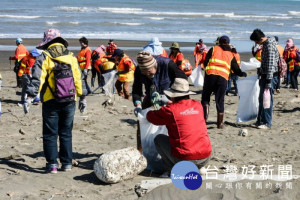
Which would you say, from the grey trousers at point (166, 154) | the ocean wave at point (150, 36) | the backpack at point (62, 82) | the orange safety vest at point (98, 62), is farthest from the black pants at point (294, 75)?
the ocean wave at point (150, 36)

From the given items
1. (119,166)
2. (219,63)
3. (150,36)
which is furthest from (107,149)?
(150,36)

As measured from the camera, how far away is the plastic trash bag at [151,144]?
621 centimetres

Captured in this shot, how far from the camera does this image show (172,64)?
246 inches

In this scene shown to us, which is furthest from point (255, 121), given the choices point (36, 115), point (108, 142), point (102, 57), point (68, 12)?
point (68, 12)

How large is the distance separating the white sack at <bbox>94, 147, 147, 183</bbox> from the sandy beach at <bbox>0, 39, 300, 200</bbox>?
99 mm

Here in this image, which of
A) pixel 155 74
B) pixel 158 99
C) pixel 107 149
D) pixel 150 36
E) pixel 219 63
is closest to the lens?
pixel 158 99

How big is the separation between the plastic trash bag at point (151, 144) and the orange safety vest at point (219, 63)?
238cm

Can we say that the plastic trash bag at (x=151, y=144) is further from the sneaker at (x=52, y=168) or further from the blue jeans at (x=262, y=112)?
the blue jeans at (x=262, y=112)

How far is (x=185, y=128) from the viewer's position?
5.37 meters

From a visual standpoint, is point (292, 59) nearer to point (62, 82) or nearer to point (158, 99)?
point (158, 99)

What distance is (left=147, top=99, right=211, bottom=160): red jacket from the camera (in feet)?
17.6

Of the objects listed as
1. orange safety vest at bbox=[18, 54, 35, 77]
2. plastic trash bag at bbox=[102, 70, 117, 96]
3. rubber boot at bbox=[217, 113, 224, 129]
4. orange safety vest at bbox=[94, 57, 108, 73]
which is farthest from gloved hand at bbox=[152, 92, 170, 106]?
orange safety vest at bbox=[94, 57, 108, 73]

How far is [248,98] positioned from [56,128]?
3.94 m

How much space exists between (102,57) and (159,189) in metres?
8.23
